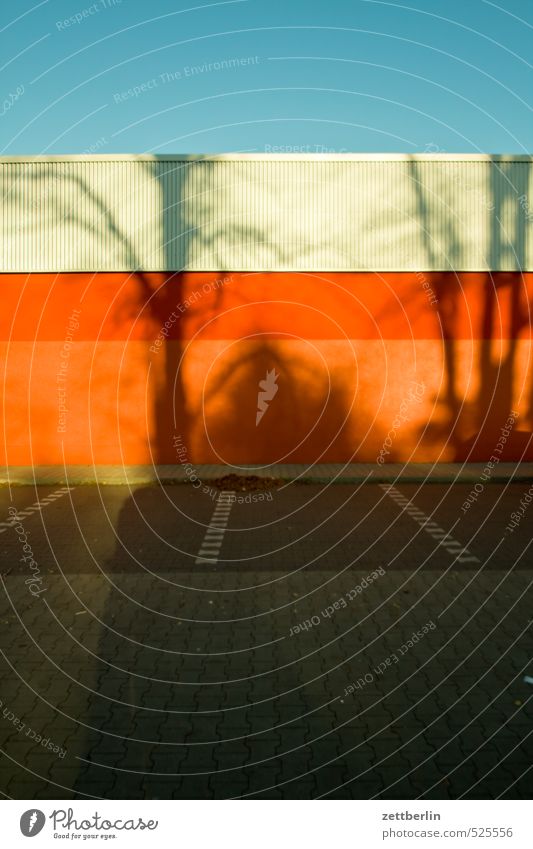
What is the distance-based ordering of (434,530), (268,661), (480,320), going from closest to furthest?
(268,661)
(434,530)
(480,320)

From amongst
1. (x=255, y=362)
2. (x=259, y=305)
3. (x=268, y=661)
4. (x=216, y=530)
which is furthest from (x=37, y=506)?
(x=268, y=661)

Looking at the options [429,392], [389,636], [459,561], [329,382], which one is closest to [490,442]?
[429,392]

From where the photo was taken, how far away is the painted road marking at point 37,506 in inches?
549

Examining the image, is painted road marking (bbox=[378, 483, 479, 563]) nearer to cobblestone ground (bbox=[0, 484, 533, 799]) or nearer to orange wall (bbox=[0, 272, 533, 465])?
cobblestone ground (bbox=[0, 484, 533, 799])

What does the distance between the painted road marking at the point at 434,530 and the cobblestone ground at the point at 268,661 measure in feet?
0.24

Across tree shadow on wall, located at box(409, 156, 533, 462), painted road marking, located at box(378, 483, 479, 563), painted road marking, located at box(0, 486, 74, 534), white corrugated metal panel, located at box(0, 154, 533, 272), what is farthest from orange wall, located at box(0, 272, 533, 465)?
painted road marking, located at box(378, 483, 479, 563)

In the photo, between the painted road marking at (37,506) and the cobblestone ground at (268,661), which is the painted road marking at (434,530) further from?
the painted road marking at (37,506)

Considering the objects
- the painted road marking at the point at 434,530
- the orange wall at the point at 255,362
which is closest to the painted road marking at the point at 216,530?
the painted road marking at the point at 434,530

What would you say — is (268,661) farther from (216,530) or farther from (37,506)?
(37,506)

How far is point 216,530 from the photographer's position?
13.5 meters

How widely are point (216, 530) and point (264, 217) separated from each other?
960 cm

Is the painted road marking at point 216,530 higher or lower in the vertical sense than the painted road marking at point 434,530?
lower

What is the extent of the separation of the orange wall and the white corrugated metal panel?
413 mm

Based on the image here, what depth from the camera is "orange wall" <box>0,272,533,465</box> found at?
816 inches
